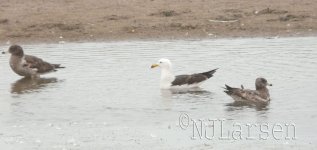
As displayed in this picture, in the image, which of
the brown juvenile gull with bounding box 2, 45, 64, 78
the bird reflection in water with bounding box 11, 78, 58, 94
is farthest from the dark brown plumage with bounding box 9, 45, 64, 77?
the bird reflection in water with bounding box 11, 78, 58, 94

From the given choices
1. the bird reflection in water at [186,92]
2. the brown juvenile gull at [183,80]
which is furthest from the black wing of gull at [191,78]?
the bird reflection in water at [186,92]

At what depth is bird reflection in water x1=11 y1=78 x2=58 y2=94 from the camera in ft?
49.7

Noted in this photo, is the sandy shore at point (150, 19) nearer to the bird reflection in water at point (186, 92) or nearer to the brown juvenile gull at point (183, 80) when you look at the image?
the brown juvenile gull at point (183, 80)

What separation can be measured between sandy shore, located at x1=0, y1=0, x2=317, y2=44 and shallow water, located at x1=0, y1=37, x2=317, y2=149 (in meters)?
1.25

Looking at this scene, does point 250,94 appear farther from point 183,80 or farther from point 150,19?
point 150,19

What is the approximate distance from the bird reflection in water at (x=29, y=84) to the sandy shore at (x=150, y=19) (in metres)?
4.63

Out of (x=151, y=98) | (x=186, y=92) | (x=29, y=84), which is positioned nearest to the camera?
(x=151, y=98)

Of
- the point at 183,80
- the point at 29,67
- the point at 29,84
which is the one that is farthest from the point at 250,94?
the point at 29,67

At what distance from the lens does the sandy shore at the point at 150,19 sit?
71.0ft

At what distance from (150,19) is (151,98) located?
9098 mm

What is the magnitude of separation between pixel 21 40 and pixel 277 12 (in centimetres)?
679

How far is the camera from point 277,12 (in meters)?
23.2
